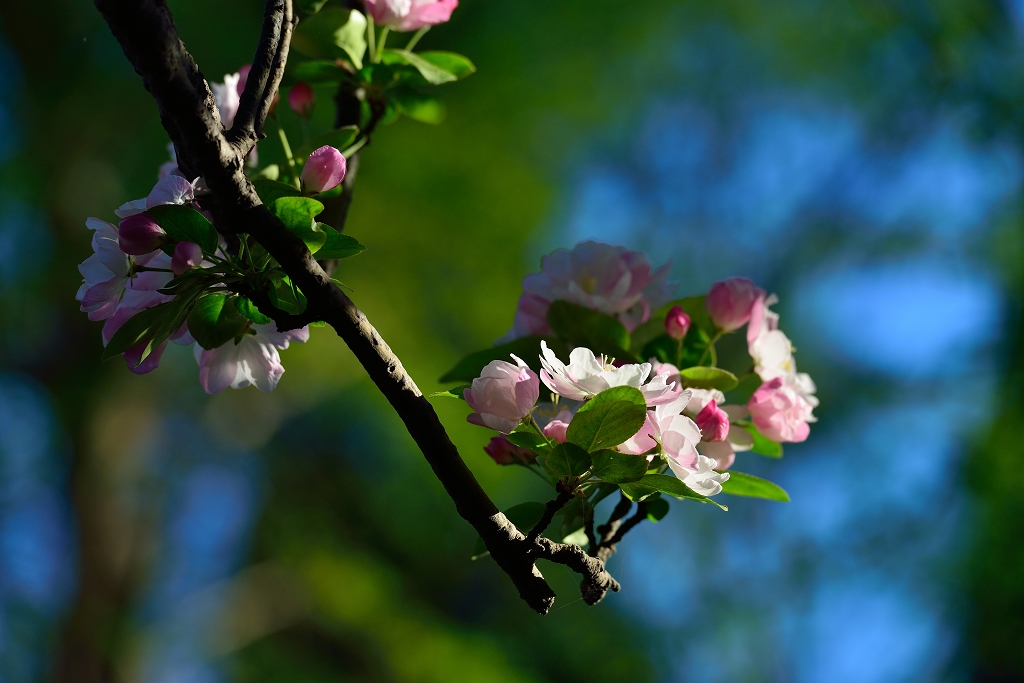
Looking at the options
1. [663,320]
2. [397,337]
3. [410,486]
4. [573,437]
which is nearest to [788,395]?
[663,320]

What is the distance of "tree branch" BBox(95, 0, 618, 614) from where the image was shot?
11.7 inches

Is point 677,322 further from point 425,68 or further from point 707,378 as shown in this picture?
point 425,68

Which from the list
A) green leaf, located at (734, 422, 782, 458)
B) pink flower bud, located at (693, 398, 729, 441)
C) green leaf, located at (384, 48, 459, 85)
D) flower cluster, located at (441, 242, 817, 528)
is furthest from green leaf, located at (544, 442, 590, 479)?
green leaf, located at (384, 48, 459, 85)

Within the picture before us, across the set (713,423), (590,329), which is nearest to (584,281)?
(590,329)

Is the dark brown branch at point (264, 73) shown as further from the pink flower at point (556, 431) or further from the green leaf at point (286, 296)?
the pink flower at point (556, 431)

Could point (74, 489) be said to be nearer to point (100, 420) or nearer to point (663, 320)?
point (100, 420)

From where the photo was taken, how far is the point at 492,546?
36cm

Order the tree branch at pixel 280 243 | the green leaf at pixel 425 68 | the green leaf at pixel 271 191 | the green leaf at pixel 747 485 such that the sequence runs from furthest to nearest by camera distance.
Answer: the green leaf at pixel 425 68 → the green leaf at pixel 747 485 → the green leaf at pixel 271 191 → the tree branch at pixel 280 243

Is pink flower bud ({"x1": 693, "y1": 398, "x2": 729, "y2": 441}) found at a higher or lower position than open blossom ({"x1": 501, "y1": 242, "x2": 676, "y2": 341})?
lower

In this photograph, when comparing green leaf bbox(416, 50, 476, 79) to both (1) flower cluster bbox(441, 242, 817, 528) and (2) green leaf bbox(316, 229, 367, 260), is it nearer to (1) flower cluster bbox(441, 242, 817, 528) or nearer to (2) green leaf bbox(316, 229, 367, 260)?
(1) flower cluster bbox(441, 242, 817, 528)

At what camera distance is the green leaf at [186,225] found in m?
0.37

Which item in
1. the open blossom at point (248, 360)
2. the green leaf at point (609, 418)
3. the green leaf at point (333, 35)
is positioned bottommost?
the green leaf at point (609, 418)

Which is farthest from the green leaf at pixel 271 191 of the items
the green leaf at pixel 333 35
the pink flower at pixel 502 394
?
the green leaf at pixel 333 35

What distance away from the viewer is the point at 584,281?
583 millimetres
